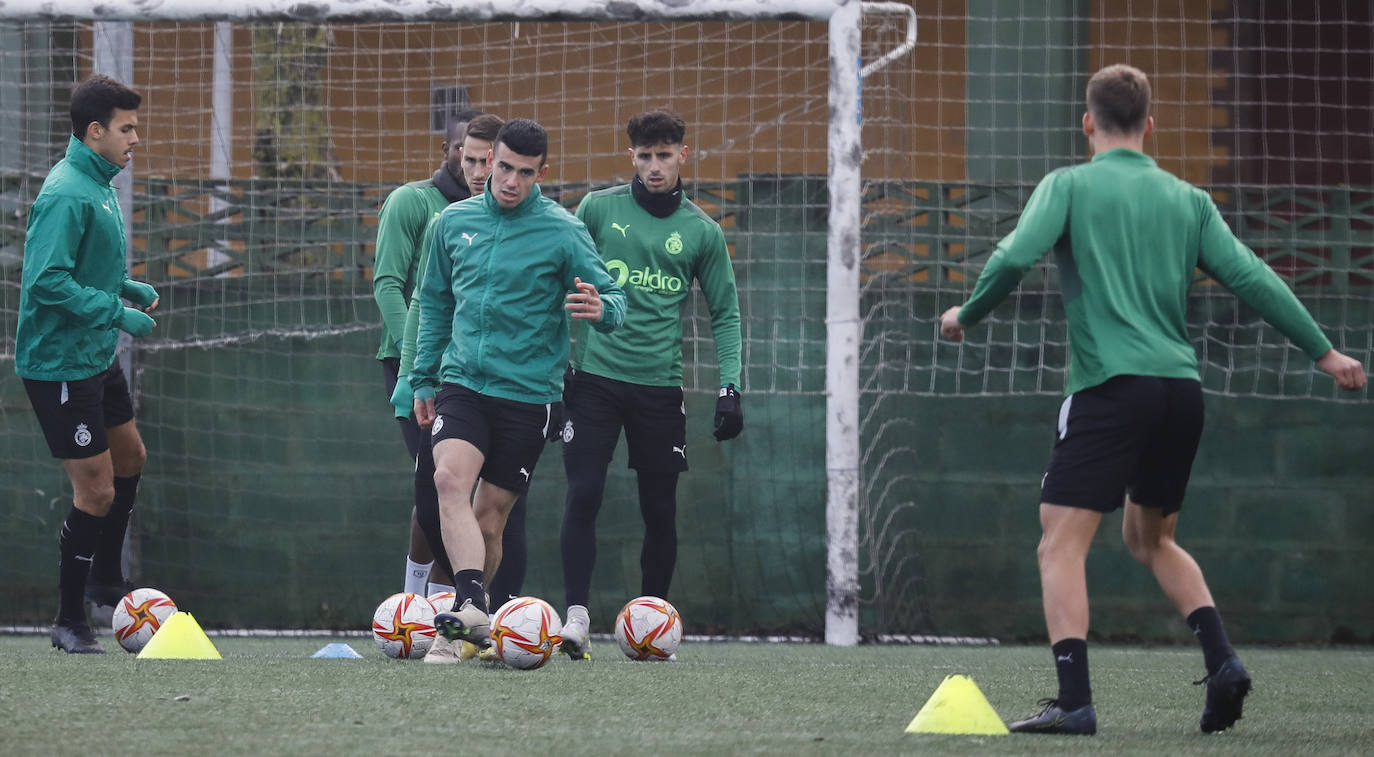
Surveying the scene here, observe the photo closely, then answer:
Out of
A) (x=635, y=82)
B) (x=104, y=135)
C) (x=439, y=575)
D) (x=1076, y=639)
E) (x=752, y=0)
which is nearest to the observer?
(x=1076, y=639)

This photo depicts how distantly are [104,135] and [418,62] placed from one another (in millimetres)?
7545

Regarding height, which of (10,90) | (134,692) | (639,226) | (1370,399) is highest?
(10,90)

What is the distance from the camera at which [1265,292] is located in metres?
4.28

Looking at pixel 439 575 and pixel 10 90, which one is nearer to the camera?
pixel 439 575

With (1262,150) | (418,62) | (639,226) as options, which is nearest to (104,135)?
(639,226)

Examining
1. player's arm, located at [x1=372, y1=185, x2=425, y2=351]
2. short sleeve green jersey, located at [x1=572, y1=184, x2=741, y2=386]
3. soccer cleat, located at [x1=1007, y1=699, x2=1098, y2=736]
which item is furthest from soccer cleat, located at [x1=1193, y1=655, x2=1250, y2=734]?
player's arm, located at [x1=372, y1=185, x2=425, y2=351]

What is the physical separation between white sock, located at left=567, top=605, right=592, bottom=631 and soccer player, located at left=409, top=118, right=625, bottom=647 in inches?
20.6

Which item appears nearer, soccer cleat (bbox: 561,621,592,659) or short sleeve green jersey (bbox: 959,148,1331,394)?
short sleeve green jersey (bbox: 959,148,1331,394)

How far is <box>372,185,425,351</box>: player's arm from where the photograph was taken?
6.71 m

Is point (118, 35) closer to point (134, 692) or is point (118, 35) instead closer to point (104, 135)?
point (104, 135)

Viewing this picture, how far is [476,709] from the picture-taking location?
→ 4.35 m

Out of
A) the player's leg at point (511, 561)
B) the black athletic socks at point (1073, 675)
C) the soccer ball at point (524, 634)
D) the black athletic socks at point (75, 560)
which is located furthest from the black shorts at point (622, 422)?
the black athletic socks at point (1073, 675)

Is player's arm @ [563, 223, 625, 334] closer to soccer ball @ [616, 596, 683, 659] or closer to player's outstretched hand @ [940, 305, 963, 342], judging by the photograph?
soccer ball @ [616, 596, 683, 659]

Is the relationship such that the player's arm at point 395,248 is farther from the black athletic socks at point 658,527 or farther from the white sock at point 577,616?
the white sock at point 577,616
